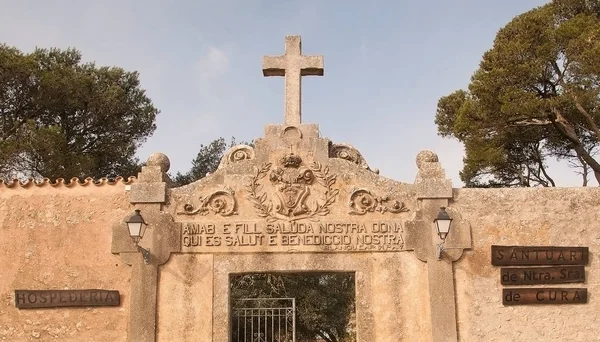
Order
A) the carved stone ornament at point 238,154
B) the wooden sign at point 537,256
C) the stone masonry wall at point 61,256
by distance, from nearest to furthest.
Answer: the stone masonry wall at point 61,256
the wooden sign at point 537,256
the carved stone ornament at point 238,154

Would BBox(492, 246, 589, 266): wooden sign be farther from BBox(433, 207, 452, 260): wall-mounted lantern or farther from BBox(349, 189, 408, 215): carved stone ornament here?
BBox(349, 189, 408, 215): carved stone ornament

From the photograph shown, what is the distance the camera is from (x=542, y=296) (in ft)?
24.6

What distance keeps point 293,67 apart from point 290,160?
1.49m

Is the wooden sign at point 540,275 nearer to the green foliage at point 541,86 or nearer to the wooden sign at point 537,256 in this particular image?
the wooden sign at point 537,256

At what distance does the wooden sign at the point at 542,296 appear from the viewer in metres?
7.46

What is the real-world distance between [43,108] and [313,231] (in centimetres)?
1145

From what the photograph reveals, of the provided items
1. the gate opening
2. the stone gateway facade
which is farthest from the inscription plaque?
the gate opening

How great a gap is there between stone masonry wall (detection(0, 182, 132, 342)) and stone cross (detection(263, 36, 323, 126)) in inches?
104

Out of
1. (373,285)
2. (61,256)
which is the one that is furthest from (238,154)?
(61,256)

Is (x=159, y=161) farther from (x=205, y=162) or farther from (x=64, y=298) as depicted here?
(x=205, y=162)

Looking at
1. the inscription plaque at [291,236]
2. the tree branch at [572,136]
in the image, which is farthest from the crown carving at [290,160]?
the tree branch at [572,136]

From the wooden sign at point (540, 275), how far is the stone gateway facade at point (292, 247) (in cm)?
2

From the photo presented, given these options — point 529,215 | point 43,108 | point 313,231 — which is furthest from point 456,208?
point 43,108

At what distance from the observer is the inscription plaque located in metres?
7.60
